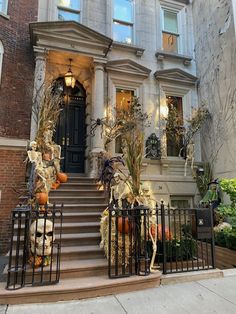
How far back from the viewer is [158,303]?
10.5ft

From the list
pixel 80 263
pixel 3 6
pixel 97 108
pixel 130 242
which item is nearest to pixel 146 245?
pixel 130 242

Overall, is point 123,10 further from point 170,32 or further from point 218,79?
point 218,79

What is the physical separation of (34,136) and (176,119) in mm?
4930

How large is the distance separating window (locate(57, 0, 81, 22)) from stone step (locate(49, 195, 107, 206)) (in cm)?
626

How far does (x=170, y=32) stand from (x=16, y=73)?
621 centimetres

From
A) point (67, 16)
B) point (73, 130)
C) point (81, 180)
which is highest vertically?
point (67, 16)

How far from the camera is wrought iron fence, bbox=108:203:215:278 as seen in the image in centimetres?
388

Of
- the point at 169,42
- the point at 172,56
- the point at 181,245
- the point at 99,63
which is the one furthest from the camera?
the point at 169,42

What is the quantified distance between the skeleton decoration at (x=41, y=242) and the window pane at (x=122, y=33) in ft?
24.7

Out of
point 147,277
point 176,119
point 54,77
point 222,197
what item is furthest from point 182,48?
point 147,277

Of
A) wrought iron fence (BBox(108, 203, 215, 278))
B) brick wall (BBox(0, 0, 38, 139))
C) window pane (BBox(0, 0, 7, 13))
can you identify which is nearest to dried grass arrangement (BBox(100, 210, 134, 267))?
wrought iron fence (BBox(108, 203, 215, 278))

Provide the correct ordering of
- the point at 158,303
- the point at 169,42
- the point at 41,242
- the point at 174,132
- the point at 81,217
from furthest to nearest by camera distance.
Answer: the point at 169,42
the point at 174,132
the point at 81,217
the point at 41,242
the point at 158,303

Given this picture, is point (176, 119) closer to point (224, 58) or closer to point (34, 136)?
point (224, 58)

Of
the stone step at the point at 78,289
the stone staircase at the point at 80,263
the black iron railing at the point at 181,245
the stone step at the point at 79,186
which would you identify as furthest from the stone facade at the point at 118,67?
the stone step at the point at 78,289
